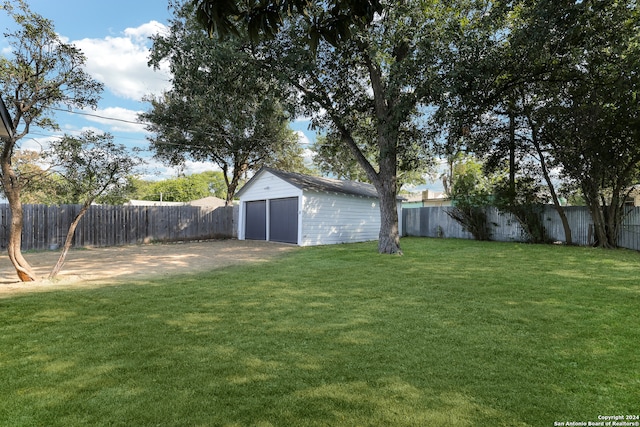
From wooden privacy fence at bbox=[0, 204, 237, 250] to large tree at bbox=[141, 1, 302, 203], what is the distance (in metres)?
3.37

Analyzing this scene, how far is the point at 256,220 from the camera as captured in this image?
16094mm

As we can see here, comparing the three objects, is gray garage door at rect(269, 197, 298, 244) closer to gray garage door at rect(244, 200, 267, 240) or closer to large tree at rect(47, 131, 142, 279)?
gray garage door at rect(244, 200, 267, 240)

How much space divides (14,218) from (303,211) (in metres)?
8.89

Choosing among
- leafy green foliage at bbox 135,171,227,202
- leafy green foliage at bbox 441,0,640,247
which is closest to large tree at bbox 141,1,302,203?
leafy green foliage at bbox 441,0,640,247

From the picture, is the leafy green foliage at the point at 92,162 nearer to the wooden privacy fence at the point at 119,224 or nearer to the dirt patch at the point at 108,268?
the dirt patch at the point at 108,268

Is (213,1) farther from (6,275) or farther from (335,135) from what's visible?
(335,135)

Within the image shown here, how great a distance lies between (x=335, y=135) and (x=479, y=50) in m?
5.19

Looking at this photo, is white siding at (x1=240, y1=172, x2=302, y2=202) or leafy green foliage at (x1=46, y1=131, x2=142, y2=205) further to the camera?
white siding at (x1=240, y1=172, x2=302, y2=202)

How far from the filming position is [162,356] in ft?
9.18

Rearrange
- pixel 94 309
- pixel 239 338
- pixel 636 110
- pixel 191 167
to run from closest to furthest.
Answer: pixel 239 338, pixel 94 309, pixel 636 110, pixel 191 167

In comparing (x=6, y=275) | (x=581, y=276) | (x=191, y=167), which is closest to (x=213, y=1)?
(x=581, y=276)

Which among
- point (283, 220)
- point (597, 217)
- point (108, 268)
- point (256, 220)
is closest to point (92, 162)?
point (108, 268)

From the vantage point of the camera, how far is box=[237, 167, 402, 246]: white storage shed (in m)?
13.7

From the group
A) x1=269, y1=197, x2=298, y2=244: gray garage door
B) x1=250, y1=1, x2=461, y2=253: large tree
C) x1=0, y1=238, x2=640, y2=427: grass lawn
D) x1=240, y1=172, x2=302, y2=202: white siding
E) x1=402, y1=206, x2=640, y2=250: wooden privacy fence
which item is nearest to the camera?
x1=0, y1=238, x2=640, y2=427: grass lawn
